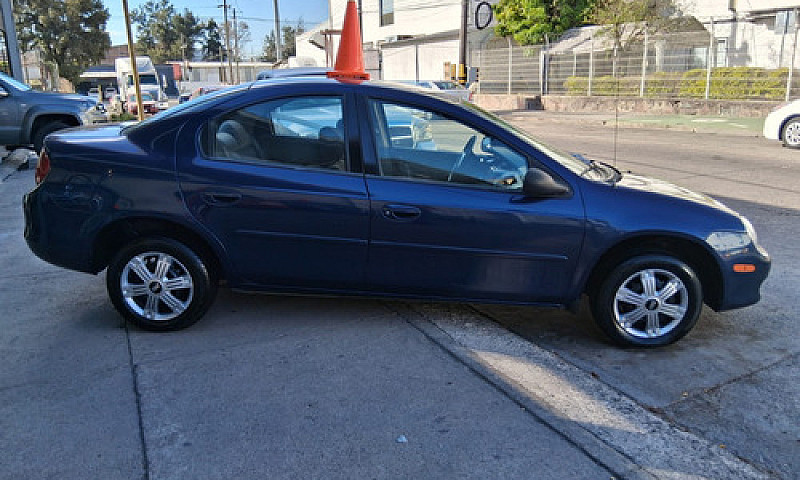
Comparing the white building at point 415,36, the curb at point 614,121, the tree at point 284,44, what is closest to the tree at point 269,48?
the tree at point 284,44

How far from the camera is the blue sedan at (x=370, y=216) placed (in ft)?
12.5

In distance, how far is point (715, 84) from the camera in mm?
21078

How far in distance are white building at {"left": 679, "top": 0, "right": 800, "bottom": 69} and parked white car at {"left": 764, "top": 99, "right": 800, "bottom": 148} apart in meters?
7.96

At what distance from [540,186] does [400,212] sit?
85 cm

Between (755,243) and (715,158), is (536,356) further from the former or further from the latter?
(715,158)

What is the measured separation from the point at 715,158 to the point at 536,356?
9.78 metres

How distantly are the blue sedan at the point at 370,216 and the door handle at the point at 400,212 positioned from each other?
12 mm

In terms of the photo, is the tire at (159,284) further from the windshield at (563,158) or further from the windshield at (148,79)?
the windshield at (148,79)

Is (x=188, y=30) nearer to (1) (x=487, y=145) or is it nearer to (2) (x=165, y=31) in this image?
(2) (x=165, y=31)

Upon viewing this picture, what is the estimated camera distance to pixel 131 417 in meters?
3.09

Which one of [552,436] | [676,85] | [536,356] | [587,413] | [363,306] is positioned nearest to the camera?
[552,436]

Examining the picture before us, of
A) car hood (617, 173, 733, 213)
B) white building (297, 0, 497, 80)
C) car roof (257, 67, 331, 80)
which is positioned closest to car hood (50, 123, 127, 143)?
car hood (617, 173, 733, 213)

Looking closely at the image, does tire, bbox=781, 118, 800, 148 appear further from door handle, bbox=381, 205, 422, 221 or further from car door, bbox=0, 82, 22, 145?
car door, bbox=0, 82, 22, 145

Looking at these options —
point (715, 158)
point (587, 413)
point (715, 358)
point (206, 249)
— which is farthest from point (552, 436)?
point (715, 158)
